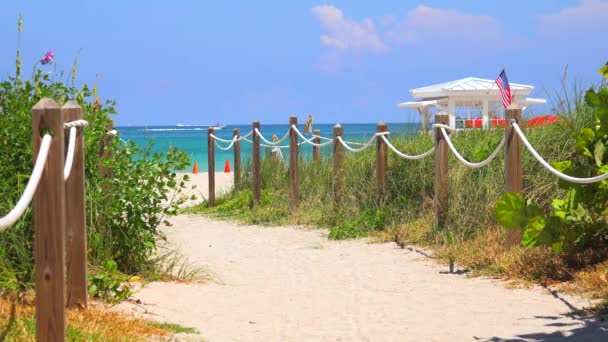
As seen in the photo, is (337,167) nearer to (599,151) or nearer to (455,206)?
(455,206)

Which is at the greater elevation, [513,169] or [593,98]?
[593,98]

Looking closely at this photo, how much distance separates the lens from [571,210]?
7.08 metres

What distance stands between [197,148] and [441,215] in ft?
183

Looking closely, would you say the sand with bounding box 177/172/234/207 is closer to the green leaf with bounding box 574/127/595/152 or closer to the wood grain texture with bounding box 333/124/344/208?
the wood grain texture with bounding box 333/124/344/208

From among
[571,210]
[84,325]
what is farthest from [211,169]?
[84,325]

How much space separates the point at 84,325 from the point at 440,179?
5.46 meters

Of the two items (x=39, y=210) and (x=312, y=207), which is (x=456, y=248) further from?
(x=39, y=210)

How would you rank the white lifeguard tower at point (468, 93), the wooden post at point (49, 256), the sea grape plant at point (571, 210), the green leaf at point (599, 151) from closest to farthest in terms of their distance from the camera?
the wooden post at point (49, 256) → the green leaf at point (599, 151) → the sea grape plant at point (571, 210) → the white lifeguard tower at point (468, 93)

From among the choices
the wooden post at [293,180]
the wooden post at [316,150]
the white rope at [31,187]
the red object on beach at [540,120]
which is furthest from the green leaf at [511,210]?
the wooden post at [316,150]

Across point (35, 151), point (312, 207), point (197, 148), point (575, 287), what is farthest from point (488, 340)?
point (197, 148)

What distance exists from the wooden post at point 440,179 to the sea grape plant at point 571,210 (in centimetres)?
245

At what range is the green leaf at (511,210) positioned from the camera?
6.73 m

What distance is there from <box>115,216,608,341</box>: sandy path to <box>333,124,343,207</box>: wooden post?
8.00ft

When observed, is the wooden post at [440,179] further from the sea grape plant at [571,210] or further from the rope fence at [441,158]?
the sea grape plant at [571,210]
